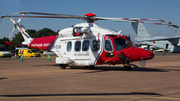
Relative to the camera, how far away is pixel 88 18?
52.3 feet

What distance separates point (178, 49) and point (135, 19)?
190 ft

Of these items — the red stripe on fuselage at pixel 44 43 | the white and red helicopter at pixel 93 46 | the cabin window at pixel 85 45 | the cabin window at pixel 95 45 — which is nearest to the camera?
the white and red helicopter at pixel 93 46


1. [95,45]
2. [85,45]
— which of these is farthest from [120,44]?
[85,45]

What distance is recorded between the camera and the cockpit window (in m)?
14.7

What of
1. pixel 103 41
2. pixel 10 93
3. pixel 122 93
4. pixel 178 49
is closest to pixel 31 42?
pixel 103 41

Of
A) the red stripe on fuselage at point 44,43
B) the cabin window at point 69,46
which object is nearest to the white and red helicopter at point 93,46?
the cabin window at point 69,46

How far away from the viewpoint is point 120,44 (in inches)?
584

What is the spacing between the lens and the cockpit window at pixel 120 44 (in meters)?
14.7

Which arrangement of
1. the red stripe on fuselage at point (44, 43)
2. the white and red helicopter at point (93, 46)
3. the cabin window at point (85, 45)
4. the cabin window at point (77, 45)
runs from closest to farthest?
the white and red helicopter at point (93, 46) → the cabin window at point (85, 45) → the cabin window at point (77, 45) → the red stripe on fuselage at point (44, 43)

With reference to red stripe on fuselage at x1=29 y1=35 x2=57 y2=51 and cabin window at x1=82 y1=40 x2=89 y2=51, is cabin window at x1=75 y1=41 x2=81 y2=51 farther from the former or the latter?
red stripe on fuselage at x1=29 y1=35 x2=57 y2=51

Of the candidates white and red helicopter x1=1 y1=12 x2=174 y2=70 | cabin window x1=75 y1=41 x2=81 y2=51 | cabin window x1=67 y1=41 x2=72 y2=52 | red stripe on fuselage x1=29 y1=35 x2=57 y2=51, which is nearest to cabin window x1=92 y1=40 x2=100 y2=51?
white and red helicopter x1=1 y1=12 x2=174 y2=70

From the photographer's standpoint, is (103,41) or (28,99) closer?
(28,99)

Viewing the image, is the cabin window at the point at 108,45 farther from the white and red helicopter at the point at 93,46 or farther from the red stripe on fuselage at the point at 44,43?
the red stripe on fuselage at the point at 44,43

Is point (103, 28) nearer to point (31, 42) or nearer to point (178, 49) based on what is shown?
point (31, 42)
